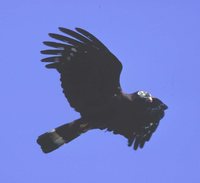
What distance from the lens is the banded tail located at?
16797 millimetres

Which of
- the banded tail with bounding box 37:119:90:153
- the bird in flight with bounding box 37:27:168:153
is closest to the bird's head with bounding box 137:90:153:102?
the bird in flight with bounding box 37:27:168:153

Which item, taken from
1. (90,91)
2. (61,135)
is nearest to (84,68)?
(90,91)

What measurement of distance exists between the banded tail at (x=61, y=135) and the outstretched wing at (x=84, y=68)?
1.22 ft

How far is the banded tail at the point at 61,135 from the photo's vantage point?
16.8m

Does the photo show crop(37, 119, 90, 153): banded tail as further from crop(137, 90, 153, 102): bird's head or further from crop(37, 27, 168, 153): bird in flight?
crop(137, 90, 153, 102): bird's head

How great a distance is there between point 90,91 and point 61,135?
3.67 feet

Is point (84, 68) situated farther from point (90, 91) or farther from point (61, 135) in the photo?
point (61, 135)

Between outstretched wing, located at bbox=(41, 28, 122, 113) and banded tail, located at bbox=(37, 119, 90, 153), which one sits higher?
outstretched wing, located at bbox=(41, 28, 122, 113)

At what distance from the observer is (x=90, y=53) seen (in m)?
16.3

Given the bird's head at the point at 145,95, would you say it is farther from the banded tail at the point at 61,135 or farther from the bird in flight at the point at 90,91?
the banded tail at the point at 61,135

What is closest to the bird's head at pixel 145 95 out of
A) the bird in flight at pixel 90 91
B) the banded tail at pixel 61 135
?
the bird in flight at pixel 90 91

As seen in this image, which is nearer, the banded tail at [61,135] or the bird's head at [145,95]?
the bird's head at [145,95]

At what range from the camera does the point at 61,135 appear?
16.9 m

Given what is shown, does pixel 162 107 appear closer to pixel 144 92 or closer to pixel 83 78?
pixel 144 92
